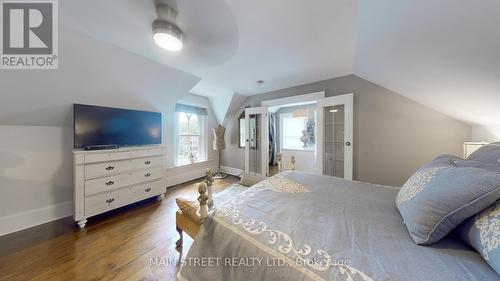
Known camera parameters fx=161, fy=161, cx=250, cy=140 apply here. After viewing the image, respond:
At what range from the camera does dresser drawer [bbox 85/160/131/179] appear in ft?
6.93

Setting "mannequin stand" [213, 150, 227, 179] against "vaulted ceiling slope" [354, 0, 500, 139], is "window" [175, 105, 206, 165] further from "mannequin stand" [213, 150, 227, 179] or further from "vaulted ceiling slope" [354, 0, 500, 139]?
"vaulted ceiling slope" [354, 0, 500, 139]

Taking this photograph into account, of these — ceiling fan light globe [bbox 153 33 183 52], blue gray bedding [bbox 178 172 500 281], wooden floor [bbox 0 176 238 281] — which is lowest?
wooden floor [bbox 0 176 238 281]

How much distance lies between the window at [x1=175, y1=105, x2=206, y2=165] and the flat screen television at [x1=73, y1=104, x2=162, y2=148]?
871mm

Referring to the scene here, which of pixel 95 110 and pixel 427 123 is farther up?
pixel 95 110

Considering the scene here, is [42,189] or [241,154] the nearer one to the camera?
[42,189]

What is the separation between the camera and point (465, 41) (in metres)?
1.07

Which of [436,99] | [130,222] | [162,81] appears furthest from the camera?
[162,81]

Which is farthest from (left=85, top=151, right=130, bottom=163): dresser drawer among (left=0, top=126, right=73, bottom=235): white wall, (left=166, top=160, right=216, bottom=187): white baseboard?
(left=166, top=160, right=216, bottom=187): white baseboard

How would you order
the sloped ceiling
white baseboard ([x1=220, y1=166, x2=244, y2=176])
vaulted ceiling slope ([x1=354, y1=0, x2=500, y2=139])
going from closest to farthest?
vaulted ceiling slope ([x1=354, y1=0, x2=500, y2=139]), the sloped ceiling, white baseboard ([x1=220, y1=166, x2=244, y2=176])

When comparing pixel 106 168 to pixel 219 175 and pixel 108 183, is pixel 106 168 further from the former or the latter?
pixel 219 175

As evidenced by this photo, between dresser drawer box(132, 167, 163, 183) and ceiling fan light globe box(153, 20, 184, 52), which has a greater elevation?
ceiling fan light globe box(153, 20, 184, 52)

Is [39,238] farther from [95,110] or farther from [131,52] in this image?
[131,52]

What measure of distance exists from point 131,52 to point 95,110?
962 millimetres

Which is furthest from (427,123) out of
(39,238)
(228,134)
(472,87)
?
(39,238)
